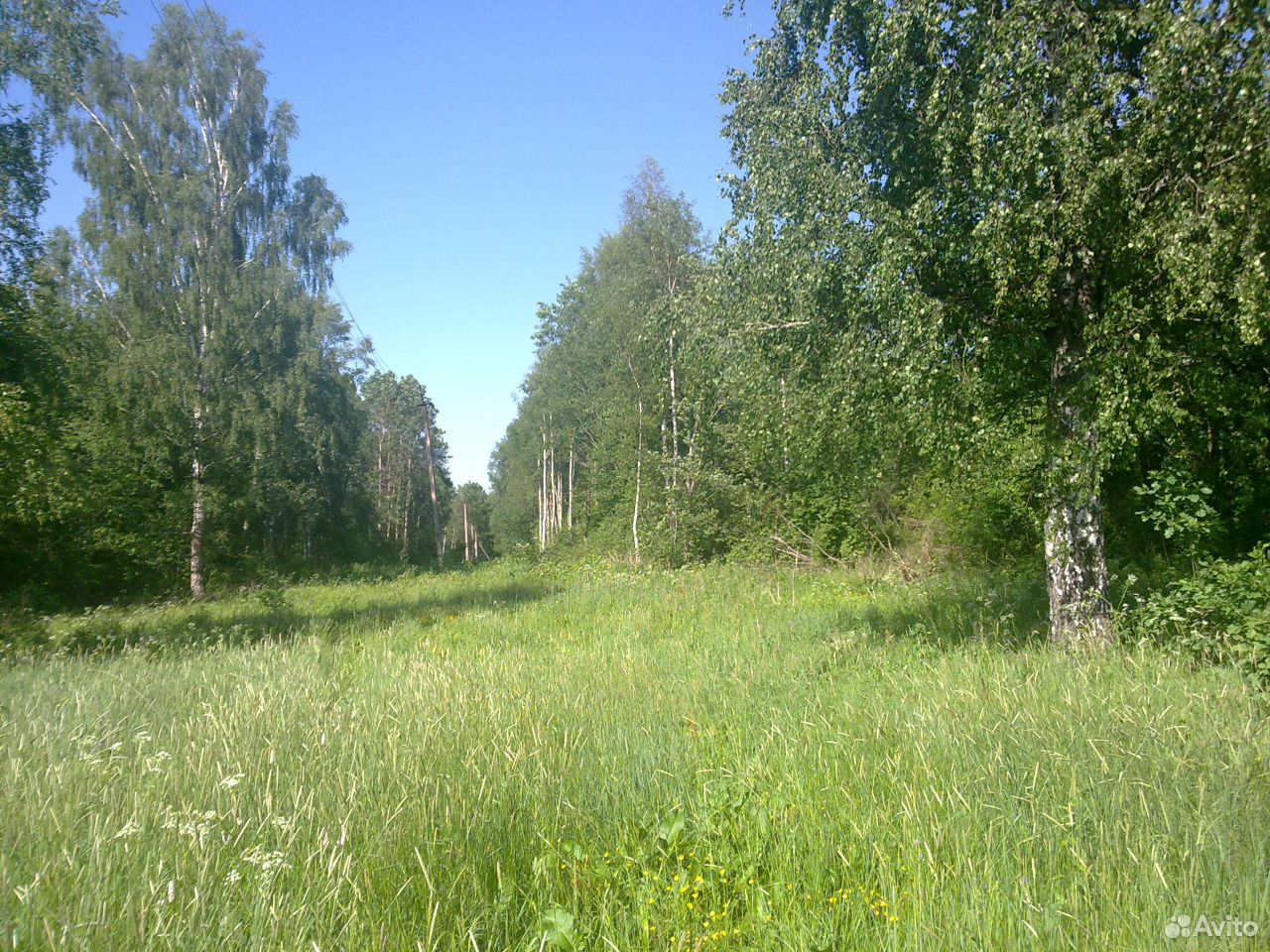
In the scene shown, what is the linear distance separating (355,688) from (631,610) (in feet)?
17.7

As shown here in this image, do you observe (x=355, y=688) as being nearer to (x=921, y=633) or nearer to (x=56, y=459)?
(x=921, y=633)

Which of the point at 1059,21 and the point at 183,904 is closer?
the point at 183,904

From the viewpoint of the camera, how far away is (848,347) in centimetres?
656

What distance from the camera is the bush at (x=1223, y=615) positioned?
184 inches

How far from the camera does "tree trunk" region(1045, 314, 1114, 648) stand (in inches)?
222

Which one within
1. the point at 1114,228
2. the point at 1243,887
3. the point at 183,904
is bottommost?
the point at 1243,887

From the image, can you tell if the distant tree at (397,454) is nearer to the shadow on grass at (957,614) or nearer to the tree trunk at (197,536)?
the tree trunk at (197,536)

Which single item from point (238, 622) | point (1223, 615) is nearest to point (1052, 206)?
point (1223, 615)

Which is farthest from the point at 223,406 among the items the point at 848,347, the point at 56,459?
the point at 848,347

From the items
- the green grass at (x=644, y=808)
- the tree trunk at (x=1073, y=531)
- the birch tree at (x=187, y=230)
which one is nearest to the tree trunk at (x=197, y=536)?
the birch tree at (x=187, y=230)

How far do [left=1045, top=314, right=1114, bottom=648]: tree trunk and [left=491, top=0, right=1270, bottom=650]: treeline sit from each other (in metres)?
0.02

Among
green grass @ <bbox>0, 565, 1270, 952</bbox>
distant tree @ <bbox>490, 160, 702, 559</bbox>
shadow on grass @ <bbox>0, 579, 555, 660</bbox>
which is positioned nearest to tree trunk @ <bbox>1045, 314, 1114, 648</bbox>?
green grass @ <bbox>0, 565, 1270, 952</bbox>

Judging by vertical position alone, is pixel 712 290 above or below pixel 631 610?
above

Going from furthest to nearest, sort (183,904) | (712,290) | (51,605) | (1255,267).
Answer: (51,605) < (712,290) < (1255,267) < (183,904)
